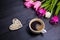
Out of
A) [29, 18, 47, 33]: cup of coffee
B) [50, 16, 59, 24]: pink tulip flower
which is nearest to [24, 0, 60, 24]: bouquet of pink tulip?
[50, 16, 59, 24]: pink tulip flower

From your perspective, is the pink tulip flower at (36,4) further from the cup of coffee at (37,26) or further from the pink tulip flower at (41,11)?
→ the cup of coffee at (37,26)

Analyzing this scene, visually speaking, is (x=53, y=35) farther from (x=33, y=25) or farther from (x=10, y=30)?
(x=10, y=30)

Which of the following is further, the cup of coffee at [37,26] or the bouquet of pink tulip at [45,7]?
the bouquet of pink tulip at [45,7]

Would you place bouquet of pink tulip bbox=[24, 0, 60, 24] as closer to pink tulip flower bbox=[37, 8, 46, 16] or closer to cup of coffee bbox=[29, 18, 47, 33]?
pink tulip flower bbox=[37, 8, 46, 16]

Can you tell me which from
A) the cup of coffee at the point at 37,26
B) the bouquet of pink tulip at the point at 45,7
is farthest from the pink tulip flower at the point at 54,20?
the cup of coffee at the point at 37,26

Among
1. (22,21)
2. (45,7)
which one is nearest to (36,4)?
(45,7)

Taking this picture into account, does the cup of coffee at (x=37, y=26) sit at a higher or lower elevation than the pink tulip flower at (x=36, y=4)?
lower
